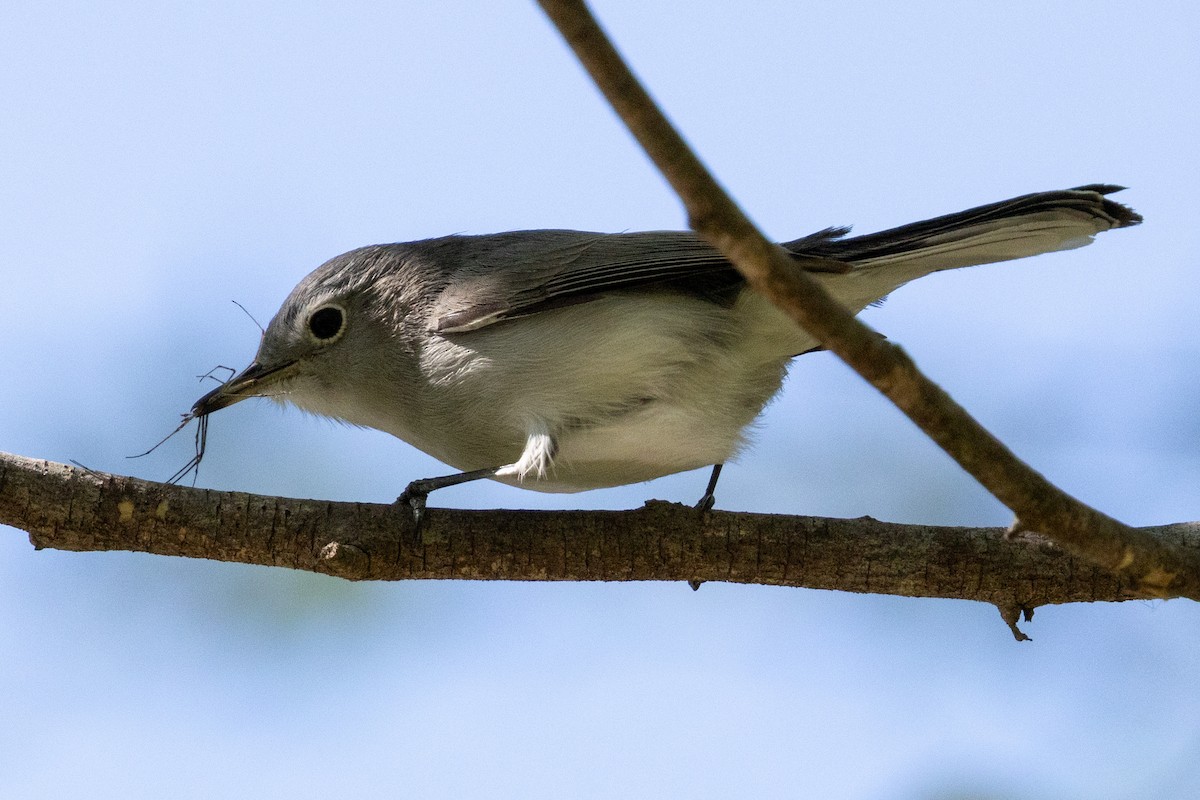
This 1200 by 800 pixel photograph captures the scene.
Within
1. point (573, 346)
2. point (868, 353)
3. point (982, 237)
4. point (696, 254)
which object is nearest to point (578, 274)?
point (573, 346)

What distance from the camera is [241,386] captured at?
15.6 ft

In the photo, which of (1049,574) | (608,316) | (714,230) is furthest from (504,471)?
(714,230)

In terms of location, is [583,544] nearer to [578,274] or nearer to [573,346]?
[573,346]

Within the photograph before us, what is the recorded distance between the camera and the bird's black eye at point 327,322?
15.7 ft

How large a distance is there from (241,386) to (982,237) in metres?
2.97

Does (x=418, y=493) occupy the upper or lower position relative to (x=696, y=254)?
lower

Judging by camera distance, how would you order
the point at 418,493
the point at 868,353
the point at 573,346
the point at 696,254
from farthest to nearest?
the point at 696,254
the point at 573,346
the point at 418,493
the point at 868,353

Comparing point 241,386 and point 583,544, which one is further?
point 241,386

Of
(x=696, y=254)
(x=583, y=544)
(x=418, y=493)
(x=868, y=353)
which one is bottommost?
(x=868, y=353)

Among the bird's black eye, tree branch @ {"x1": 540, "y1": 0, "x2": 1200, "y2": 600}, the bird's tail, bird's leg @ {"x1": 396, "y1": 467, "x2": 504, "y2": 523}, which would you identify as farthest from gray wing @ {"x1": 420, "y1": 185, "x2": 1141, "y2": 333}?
tree branch @ {"x1": 540, "y1": 0, "x2": 1200, "y2": 600}

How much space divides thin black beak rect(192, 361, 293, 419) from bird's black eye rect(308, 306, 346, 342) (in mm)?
177

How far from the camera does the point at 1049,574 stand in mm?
3943

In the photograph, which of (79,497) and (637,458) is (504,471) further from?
(79,497)

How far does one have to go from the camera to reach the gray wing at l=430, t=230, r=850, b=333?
4348 millimetres
